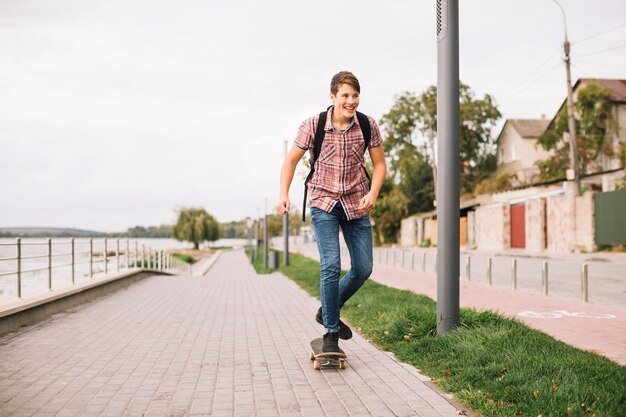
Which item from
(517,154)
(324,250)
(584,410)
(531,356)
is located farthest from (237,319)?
(517,154)

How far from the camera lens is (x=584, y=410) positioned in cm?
343

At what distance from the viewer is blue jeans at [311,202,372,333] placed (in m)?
4.90

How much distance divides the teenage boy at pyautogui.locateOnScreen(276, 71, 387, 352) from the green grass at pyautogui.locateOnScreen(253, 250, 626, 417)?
890 millimetres

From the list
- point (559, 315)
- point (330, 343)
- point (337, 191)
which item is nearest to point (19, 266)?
point (330, 343)

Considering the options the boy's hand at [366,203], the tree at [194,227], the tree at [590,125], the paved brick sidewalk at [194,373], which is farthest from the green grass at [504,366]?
the tree at [194,227]

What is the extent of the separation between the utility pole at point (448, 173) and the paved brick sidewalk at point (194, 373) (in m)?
0.77

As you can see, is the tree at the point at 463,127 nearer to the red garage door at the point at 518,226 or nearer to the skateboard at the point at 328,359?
the red garage door at the point at 518,226

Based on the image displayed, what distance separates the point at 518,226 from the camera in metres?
33.7

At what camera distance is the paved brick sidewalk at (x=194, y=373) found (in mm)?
3859

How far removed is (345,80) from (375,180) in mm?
808

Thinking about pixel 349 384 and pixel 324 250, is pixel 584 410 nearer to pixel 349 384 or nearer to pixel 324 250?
pixel 349 384

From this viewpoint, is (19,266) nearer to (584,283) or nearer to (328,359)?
(328,359)

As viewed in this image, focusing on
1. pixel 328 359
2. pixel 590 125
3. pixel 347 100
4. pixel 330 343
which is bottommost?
pixel 328 359

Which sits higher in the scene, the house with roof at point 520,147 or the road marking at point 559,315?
the house with roof at point 520,147
